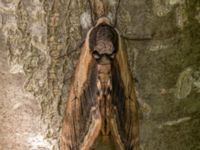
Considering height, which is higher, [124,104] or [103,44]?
[103,44]

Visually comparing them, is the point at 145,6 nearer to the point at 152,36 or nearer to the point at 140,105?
the point at 152,36

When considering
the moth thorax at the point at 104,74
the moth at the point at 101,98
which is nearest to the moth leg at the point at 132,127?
the moth at the point at 101,98

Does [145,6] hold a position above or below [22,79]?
above

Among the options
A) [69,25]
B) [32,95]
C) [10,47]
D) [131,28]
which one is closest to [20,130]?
[32,95]

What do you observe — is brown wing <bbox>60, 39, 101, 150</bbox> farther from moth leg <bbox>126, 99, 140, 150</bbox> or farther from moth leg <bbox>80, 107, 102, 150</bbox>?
moth leg <bbox>126, 99, 140, 150</bbox>

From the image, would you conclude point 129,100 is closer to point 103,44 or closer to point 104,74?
point 104,74

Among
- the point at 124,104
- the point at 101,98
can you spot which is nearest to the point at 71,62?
the point at 101,98
